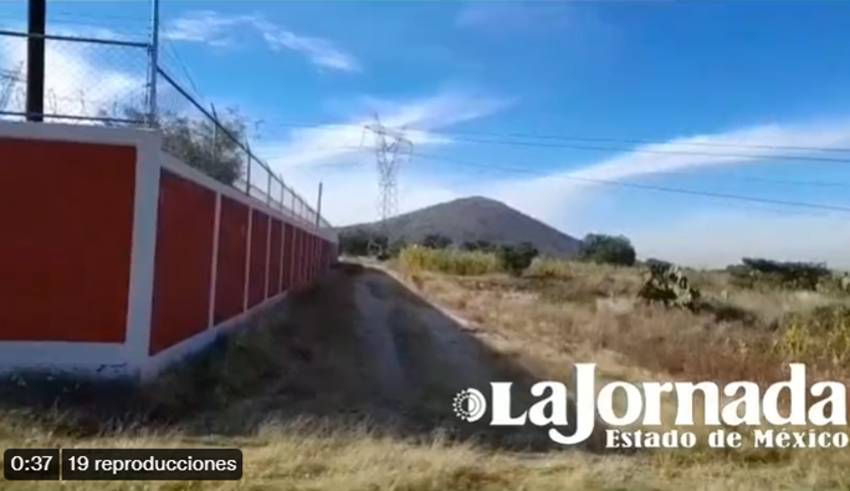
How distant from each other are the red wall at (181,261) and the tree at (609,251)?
45293 mm

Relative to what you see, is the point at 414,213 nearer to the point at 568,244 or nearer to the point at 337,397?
the point at 568,244

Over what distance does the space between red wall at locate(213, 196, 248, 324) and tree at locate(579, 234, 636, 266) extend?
142ft

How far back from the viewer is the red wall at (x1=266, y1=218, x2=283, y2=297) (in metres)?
13.2

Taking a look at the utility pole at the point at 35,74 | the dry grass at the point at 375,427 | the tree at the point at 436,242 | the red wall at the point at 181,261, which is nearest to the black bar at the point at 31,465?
the dry grass at the point at 375,427

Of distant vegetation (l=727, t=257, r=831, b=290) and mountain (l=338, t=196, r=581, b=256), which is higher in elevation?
mountain (l=338, t=196, r=581, b=256)

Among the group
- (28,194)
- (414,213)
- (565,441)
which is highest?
(414,213)

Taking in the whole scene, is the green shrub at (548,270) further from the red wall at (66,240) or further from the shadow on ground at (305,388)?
the red wall at (66,240)

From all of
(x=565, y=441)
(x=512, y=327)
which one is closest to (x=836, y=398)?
(x=565, y=441)

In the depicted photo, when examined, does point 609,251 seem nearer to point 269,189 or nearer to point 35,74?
point 269,189

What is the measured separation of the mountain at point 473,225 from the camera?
7538 centimetres

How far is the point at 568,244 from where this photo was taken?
73938mm

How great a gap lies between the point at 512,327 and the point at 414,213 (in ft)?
236
